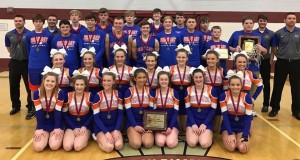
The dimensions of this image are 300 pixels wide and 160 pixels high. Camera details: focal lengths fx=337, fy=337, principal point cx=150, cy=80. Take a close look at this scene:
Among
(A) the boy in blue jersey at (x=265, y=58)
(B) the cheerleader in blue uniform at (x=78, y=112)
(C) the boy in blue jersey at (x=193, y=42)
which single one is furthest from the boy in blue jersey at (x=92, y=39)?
(A) the boy in blue jersey at (x=265, y=58)

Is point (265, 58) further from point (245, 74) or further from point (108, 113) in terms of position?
point (108, 113)

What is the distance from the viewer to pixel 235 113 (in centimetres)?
442

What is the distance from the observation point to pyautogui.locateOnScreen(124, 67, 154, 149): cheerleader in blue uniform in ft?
14.5

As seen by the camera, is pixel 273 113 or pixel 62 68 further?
pixel 273 113

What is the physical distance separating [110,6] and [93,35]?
5.52 metres

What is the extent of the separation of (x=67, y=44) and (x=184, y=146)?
2.34 m

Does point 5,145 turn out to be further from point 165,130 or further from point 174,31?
point 174,31

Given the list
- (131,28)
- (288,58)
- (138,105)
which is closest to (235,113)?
(138,105)

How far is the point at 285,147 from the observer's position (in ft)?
14.8

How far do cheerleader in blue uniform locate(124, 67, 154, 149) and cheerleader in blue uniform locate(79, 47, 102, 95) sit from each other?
0.59 m

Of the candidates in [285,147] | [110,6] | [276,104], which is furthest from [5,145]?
[110,6]

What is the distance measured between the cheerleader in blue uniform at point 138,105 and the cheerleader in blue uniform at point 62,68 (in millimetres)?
972

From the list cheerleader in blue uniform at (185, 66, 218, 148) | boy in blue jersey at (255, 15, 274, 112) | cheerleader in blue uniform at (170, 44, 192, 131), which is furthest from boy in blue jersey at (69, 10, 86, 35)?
boy in blue jersey at (255, 15, 274, 112)

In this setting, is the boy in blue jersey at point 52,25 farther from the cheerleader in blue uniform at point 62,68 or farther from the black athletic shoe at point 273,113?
the black athletic shoe at point 273,113
